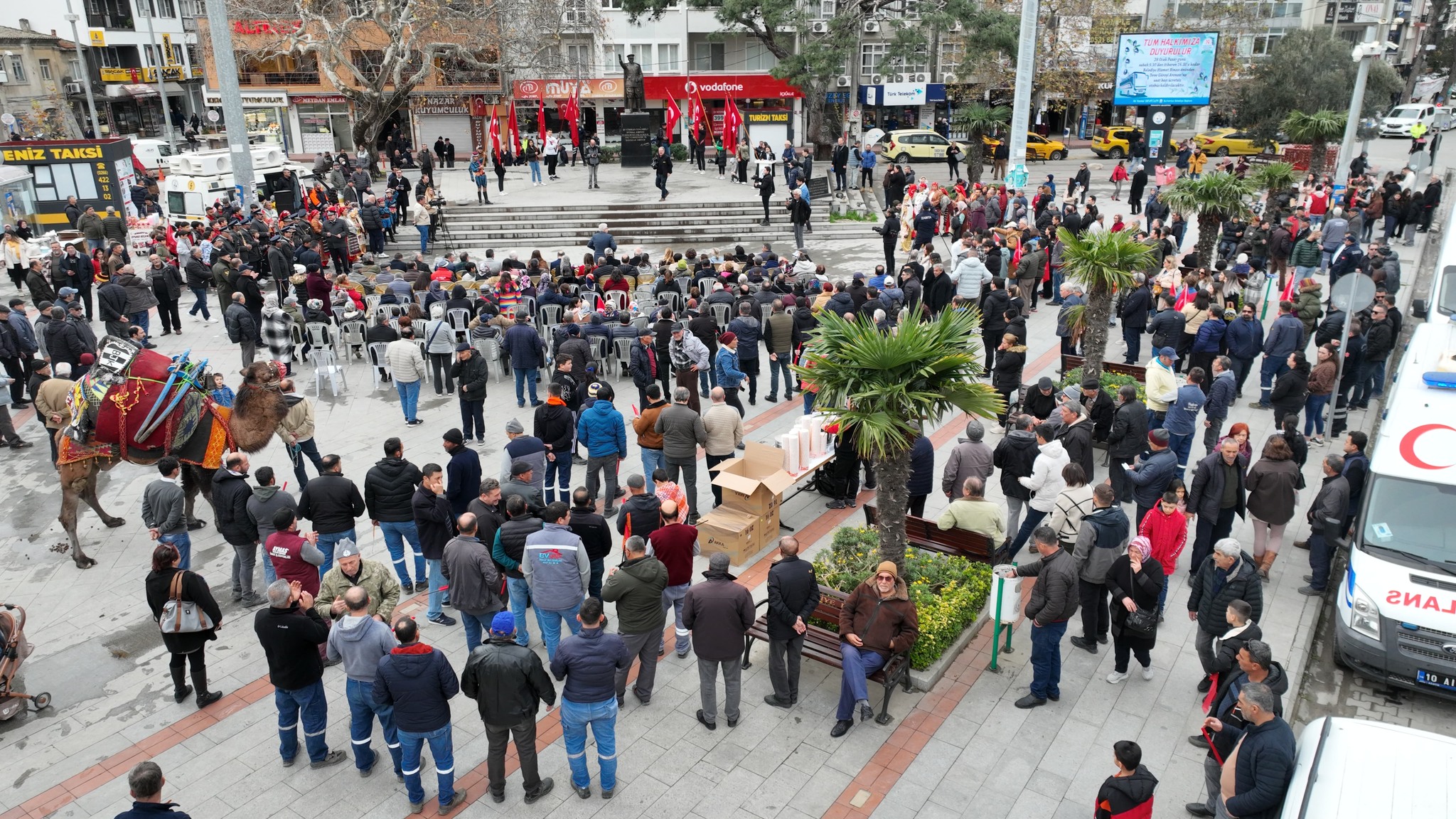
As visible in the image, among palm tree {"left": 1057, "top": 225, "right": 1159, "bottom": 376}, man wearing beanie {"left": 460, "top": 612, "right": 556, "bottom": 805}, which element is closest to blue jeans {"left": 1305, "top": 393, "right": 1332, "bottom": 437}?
palm tree {"left": 1057, "top": 225, "right": 1159, "bottom": 376}

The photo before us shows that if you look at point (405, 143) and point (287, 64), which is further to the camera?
point (287, 64)

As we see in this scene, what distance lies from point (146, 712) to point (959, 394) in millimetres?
7055

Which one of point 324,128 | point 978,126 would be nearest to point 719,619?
point 978,126

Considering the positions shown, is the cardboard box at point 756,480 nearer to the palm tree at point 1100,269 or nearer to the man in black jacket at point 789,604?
the man in black jacket at point 789,604

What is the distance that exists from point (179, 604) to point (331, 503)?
157 centimetres

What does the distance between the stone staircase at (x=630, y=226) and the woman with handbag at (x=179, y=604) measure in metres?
18.6

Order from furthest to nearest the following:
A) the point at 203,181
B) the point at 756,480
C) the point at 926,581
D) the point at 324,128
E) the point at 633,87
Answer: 1. the point at 324,128
2. the point at 633,87
3. the point at 203,181
4. the point at 756,480
5. the point at 926,581

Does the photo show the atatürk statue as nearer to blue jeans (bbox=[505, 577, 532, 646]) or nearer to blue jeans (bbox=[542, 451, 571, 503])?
blue jeans (bbox=[542, 451, 571, 503])

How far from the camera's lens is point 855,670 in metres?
7.17

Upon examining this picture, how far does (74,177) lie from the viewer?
84.8 ft

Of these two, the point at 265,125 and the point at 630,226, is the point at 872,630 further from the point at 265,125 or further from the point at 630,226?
the point at 265,125

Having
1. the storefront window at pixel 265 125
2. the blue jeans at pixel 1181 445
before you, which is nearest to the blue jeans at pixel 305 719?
the blue jeans at pixel 1181 445

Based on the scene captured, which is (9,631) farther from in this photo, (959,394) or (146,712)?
(959,394)

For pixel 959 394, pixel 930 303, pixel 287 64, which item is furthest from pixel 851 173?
pixel 287 64
